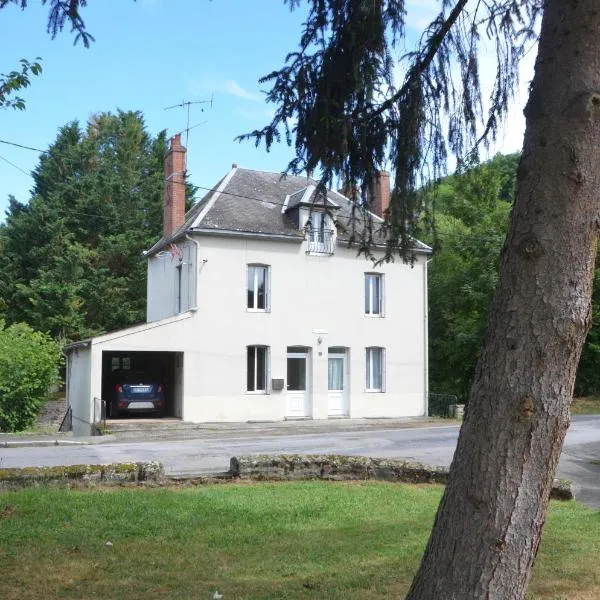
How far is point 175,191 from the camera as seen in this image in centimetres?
2817

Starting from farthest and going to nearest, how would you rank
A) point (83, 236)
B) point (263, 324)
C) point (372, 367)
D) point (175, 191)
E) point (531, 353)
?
point (83, 236)
point (372, 367)
point (175, 191)
point (263, 324)
point (531, 353)

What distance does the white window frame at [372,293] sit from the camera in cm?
2861

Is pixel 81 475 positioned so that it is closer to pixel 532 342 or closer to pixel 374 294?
pixel 532 342

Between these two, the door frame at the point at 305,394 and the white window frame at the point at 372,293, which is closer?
the door frame at the point at 305,394

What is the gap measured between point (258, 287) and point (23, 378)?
333 inches

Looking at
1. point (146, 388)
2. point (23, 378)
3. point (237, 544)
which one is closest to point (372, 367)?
point (146, 388)

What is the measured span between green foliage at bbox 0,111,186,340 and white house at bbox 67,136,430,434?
11.7 meters

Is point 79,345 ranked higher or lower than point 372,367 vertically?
higher

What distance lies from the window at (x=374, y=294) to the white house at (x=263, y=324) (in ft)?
0.14

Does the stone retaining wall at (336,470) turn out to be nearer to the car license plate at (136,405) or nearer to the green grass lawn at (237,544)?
the green grass lawn at (237,544)

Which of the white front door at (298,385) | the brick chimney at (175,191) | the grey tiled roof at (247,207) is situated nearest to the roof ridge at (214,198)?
the grey tiled roof at (247,207)

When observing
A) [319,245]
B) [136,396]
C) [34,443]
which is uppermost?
[319,245]

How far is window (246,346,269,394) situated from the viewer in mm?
26297

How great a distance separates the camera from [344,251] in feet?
91.8
